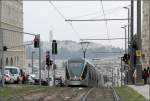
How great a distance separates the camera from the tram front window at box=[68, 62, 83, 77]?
54522 mm

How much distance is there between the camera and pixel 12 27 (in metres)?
127

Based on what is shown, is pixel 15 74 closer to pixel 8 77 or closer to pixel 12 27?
pixel 8 77

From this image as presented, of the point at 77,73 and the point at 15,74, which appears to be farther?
the point at 15,74

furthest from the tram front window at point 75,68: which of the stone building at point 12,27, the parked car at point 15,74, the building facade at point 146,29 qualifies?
the building facade at point 146,29

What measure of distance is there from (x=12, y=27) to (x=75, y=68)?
7368 centimetres

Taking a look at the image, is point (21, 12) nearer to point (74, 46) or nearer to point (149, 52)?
point (74, 46)

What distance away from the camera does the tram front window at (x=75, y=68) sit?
179 feet

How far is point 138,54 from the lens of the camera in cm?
4141

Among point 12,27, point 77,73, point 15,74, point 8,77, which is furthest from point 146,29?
point 77,73

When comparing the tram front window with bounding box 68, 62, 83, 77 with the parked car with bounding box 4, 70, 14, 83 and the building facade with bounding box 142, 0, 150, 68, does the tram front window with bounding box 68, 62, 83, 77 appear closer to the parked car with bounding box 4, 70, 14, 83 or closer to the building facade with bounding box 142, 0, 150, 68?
the parked car with bounding box 4, 70, 14, 83

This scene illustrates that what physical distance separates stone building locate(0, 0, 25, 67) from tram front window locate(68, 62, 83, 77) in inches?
2350

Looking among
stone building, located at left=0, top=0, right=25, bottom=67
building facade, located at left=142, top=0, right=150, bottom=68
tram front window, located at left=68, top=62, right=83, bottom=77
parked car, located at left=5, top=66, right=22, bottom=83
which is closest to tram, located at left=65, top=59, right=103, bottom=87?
tram front window, located at left=68, top=62, right=83, bottom=77

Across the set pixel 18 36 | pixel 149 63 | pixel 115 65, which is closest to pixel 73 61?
pixel 149 63

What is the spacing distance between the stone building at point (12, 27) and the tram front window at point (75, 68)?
5969 cm
